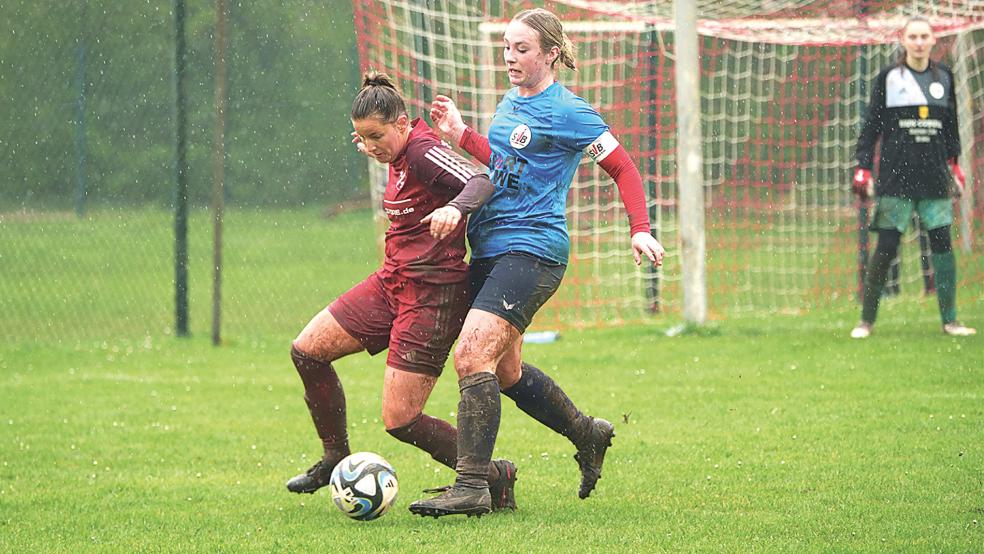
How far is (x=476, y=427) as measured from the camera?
5086 mm

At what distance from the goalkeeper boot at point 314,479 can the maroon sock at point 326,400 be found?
0.13 feet

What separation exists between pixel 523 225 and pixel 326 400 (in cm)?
116

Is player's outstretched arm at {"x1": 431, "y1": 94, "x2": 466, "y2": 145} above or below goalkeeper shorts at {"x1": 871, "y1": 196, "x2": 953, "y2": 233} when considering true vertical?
above

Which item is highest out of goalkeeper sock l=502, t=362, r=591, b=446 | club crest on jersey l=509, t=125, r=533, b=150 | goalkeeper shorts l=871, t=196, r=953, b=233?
club crest on jersey l=509, t=125, r=533, b=150

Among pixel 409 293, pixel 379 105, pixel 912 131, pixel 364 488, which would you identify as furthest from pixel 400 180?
pixel 912 131

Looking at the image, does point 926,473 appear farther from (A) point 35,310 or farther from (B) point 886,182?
(A) point 35,310

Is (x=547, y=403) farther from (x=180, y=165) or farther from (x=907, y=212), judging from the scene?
(x=180, y=165)

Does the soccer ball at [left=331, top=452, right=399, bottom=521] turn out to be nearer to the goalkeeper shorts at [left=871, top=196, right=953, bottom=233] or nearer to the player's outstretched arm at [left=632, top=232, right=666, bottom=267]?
the player's outstretched arm at [left=632, top=232, right=666, bottom=267]

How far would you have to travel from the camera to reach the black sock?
5059 millimetres

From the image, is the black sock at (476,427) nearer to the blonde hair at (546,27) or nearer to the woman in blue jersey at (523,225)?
the woman in blue jersey at (523,225)

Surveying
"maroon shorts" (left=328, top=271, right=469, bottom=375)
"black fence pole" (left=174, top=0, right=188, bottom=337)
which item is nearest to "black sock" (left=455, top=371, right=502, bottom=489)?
"maroon shorts" (left=328, top=271, right=469, bottom=375)

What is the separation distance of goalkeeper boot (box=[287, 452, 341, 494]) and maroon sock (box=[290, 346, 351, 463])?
1.5 inches

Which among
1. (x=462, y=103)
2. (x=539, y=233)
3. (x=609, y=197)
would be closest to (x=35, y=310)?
(x=462, y=103)

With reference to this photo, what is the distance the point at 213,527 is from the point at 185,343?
6.42m
